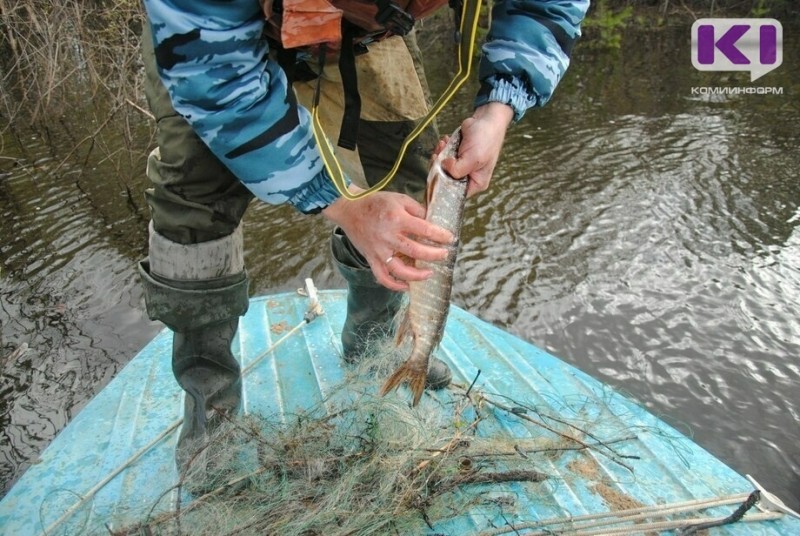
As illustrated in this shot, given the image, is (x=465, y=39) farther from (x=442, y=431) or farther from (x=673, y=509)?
(x=673, y=509)

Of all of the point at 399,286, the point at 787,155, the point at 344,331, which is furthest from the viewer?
the point at 787,155

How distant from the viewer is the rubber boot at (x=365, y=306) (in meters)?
2.65

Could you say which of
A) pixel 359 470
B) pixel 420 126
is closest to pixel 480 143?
pixel 420 126

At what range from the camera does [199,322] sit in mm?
2062

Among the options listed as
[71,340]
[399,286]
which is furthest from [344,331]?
[71,340]

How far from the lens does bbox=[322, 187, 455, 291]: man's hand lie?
5.71 ft

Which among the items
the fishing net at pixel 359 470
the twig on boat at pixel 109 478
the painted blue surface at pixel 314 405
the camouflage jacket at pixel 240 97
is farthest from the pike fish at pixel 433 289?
the twig on boat at pixel 109 478

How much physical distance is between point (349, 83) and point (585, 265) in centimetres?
383

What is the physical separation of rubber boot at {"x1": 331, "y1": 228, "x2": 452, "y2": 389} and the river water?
1832mm

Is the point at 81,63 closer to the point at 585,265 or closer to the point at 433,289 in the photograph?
the point at 585,265

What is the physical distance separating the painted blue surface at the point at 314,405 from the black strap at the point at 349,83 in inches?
49.3

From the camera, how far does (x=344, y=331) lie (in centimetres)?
297

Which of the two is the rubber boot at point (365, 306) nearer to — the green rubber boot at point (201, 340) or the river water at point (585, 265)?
the green rubber boot at point (201, 340)

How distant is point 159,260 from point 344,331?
45.5 inches
